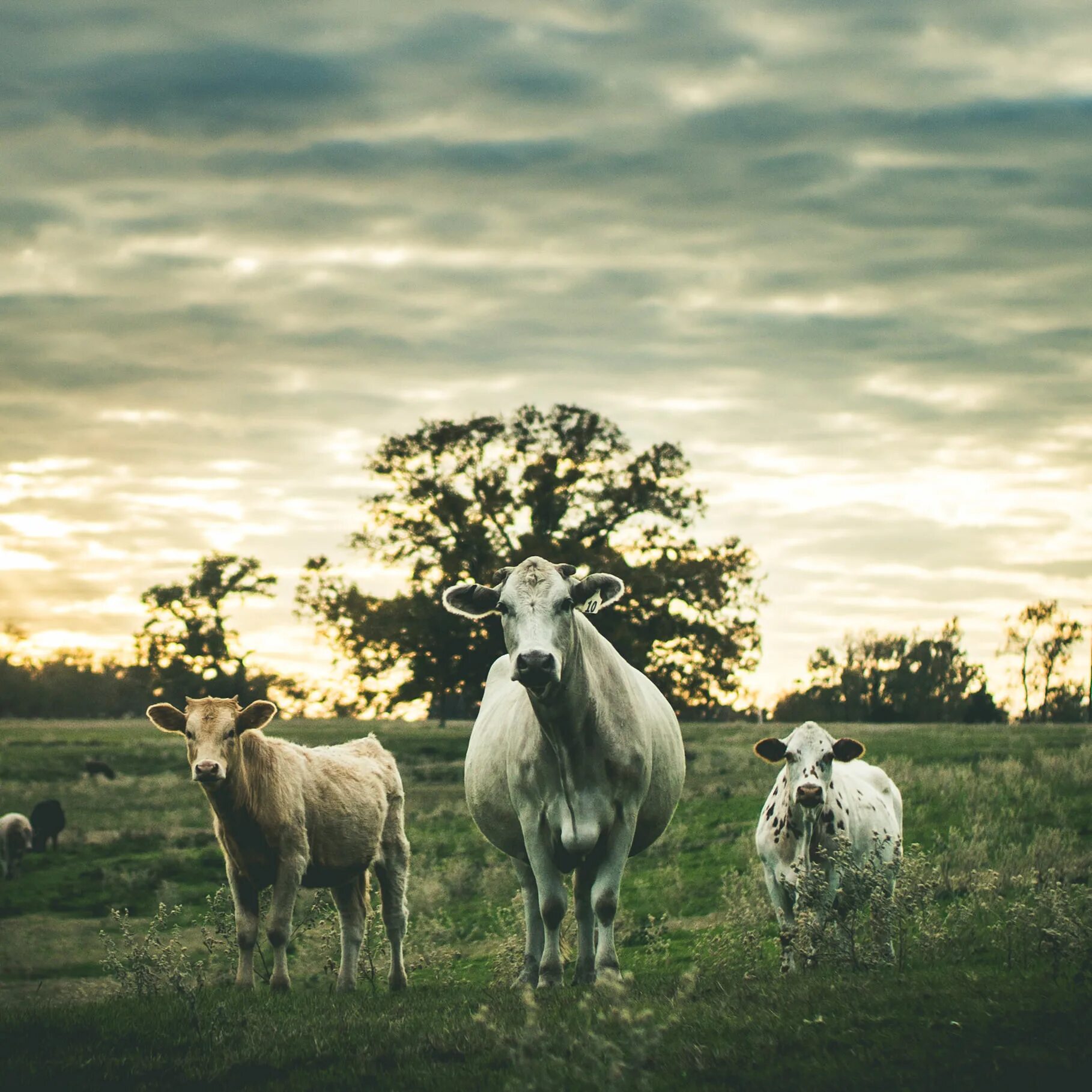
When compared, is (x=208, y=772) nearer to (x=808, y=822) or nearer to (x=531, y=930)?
(x=531, y=930)

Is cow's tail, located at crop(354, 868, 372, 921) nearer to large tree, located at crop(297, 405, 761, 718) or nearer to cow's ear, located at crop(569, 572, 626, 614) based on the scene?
→ cow's ear, located at crop(569, 572, 626, 614)

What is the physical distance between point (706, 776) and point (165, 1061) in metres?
24.7

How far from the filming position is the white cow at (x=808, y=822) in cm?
1023

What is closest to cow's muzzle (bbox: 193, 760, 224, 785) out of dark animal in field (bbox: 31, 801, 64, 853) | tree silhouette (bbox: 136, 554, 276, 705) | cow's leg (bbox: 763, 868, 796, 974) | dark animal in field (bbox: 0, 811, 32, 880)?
cow's leg (bbox: 763, 868, 796, 974)

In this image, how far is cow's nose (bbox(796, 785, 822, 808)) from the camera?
10.0 metres

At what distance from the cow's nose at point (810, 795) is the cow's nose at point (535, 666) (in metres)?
2.96

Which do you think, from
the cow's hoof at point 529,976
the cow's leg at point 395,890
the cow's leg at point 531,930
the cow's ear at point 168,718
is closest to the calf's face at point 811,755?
the cow's leg at point 531,930

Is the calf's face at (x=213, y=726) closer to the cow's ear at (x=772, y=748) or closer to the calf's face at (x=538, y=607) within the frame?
the calf's face at (x=538, y=607)

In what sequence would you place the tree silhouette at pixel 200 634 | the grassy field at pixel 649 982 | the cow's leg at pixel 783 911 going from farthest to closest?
Result: the tree silhouette at pixel 200 634 < the cow's leg at pixel 783 911 < the grassy field at pixel 649 982

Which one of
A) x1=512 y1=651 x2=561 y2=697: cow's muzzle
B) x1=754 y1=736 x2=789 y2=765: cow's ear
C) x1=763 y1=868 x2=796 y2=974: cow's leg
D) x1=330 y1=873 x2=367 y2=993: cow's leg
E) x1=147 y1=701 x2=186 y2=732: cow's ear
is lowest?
x1=330 y1=873 x2=367 y2=993: cow's leg

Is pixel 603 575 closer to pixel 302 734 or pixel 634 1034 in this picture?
pixel 634 1034

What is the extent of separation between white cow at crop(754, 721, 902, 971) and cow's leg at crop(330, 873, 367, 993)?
13.6 ft

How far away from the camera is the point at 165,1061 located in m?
7.19

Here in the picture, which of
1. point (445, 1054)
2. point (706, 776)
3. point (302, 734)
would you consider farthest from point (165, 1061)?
point (302, 734)
